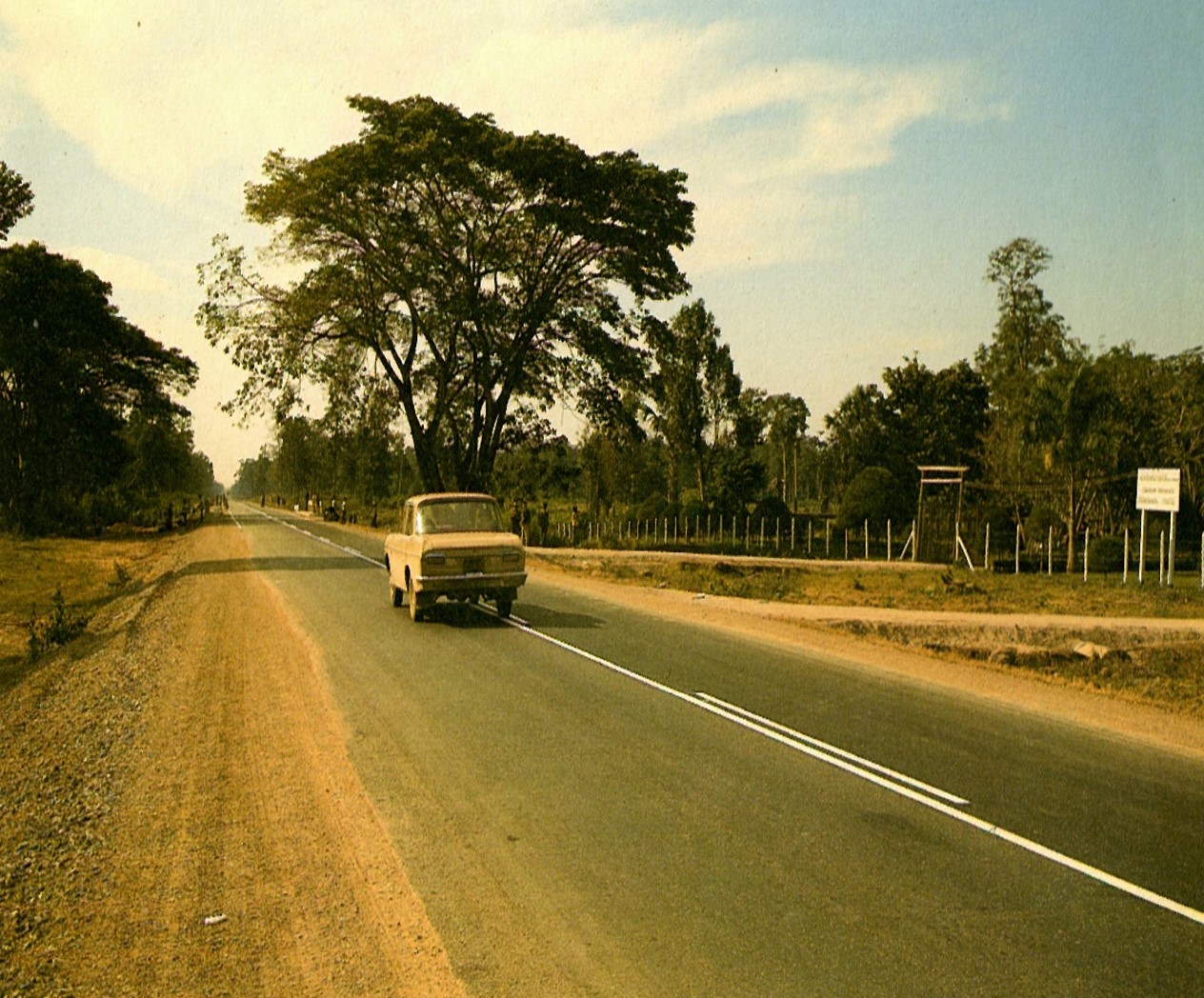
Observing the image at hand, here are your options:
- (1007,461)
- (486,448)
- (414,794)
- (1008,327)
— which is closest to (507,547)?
(414,794)

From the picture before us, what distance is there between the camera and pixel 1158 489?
25594 millimetres

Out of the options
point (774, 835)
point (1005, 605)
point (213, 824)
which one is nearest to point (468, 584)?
point (213, 824)

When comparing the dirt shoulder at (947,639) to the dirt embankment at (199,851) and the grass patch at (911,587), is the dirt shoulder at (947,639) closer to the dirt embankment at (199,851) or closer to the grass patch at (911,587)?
the grass patch at (911,587)

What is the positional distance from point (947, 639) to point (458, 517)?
332 inches

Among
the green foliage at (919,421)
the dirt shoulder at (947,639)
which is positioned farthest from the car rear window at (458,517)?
the green foliage at (919,421)

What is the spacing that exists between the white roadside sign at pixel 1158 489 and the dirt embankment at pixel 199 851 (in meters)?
21.7

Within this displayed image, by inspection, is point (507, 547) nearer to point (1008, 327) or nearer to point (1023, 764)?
point (1023, 764)

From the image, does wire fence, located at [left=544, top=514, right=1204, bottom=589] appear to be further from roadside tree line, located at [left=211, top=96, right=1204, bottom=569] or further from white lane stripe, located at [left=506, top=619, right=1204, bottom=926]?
white lane stripe, located at [left=506, top=619, right=1204, bottom=926]

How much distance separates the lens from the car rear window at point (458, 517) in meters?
17.0

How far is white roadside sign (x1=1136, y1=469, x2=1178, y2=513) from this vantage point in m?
25.2

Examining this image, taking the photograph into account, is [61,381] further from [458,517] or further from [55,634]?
[458,517]

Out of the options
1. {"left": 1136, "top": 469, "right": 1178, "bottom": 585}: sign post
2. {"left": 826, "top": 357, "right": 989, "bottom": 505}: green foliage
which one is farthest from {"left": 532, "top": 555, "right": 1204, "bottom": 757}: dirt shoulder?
{"left": 826, "top": 357, "right": 989, "bottom": 505}: green foliage

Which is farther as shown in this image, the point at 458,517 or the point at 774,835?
the point at 458,517

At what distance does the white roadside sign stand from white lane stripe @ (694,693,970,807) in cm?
1952
